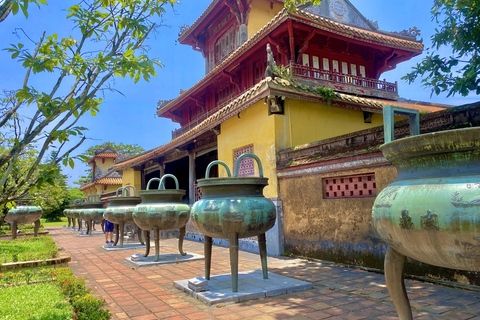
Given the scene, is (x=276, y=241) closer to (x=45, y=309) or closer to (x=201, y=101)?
(x=45, y=309)

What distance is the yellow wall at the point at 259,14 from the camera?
13.3 m

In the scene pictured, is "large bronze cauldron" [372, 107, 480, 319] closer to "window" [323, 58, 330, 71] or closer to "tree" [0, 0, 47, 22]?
"tree" [0, 0, 47, 22]

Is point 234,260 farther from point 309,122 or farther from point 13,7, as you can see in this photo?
point 309,122

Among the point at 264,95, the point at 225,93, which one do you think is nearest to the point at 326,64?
the point at 225,93

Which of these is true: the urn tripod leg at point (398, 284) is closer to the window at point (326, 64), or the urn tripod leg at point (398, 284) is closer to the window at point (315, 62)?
the window at point (315, 62)

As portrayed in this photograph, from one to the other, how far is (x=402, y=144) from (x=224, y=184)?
2658 mm

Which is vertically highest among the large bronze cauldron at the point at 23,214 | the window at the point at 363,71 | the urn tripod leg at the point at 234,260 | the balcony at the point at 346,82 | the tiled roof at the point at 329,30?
the tiled roof at the point at 329,30

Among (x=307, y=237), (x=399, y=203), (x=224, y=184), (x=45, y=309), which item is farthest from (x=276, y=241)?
(x=399, y=203)

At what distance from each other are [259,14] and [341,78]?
472cm

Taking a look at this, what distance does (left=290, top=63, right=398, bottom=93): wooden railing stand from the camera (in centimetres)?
938

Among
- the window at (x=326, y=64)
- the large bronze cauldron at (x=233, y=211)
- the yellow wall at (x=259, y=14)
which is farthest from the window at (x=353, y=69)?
the large bronze cauldron at (x=233, y=211)

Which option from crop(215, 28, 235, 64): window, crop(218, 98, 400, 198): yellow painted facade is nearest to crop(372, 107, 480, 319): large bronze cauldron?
crop(218, 98, 400, 198): yellow painted facade

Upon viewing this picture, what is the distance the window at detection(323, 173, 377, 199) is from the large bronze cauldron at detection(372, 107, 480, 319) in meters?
3.61

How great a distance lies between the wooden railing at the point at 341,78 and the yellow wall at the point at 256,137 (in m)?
1.60
